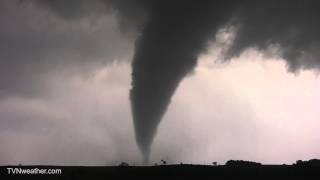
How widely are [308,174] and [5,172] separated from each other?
32.8 meters

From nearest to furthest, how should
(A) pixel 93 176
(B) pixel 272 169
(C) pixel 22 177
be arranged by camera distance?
(C) pixel 22 177
(A) pixel 93 176
(B) pixel 272 169

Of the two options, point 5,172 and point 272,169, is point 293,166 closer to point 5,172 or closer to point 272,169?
point 272,169

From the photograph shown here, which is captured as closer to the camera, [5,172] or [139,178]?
[5,172]

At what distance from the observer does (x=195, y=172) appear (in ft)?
200

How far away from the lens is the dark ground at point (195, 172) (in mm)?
57656

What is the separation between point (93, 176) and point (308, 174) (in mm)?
24101

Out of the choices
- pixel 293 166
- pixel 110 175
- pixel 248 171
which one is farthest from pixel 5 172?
pixel 293 166

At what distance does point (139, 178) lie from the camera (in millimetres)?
59094

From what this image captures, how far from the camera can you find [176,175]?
6028 cm

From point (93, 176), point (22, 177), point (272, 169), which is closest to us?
point (22, 177)

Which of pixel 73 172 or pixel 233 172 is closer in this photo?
pixel 73 172

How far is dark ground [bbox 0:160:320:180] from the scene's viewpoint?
5766 centimetres

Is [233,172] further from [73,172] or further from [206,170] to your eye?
[73,172]

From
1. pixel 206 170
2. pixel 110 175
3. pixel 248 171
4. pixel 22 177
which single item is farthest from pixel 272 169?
pixel 22 177
